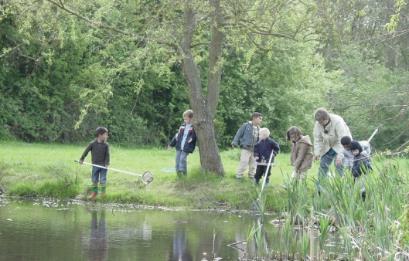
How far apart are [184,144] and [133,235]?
672 cm

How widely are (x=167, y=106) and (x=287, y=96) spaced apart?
5.47 metres

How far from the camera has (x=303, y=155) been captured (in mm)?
18297

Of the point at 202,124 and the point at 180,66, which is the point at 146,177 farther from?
the point at 180,66

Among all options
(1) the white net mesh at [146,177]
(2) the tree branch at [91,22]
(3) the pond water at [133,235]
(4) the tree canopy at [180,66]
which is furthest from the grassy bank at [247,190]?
(2) the tree branch at [91,22]

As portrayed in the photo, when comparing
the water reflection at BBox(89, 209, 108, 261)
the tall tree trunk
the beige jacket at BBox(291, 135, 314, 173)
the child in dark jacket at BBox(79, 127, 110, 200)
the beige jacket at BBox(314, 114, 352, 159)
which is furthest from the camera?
the tall tree trunk

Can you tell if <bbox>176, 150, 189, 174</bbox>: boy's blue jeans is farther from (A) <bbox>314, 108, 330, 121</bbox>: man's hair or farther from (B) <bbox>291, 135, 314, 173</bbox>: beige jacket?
(A) <bbox>314, 108, 330, 121</bbox>: man's hair

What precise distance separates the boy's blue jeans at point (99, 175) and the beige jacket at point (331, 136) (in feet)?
15.6

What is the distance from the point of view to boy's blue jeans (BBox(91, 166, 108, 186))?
19.5 metres

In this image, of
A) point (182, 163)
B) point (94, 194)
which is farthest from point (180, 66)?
point (94, 194)

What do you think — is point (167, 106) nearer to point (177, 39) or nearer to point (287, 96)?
point (287, 96)

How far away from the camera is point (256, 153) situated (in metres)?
20.2

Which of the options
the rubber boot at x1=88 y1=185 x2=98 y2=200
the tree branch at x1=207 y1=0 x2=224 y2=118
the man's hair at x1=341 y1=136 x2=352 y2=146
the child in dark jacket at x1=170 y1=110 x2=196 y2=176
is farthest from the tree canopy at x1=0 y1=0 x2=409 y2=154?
the rubber boot at x1=88 y1=185 x2=98 y2=200

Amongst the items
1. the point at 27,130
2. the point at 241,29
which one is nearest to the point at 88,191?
the point at 241,29

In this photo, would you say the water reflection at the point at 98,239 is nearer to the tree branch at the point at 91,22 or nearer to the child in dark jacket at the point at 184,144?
Answer: the child in dark jacket at the point at 184,144
